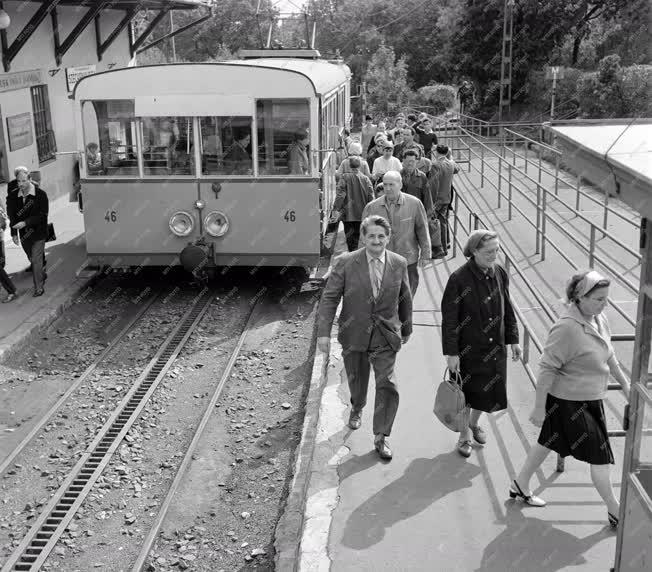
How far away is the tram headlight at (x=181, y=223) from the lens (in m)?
11.7

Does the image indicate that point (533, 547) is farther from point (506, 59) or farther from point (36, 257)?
point (506, 59)

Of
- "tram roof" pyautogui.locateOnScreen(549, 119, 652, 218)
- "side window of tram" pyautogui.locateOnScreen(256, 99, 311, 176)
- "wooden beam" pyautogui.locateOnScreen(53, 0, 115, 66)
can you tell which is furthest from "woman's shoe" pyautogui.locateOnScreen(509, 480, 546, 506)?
"wooden beam" pyautogui.locateOnScreen(53, 0, 115, 66)

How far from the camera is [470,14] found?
40.6 m

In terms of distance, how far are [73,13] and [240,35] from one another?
161 ft

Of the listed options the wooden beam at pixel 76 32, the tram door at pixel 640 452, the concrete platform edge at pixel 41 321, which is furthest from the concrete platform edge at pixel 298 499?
the wooden beam at pixel 76 32

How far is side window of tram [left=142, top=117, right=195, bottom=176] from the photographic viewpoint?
1145cm

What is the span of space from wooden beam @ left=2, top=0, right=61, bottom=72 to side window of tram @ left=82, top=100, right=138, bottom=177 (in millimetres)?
5550

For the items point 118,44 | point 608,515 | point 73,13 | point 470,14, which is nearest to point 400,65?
point 470,14

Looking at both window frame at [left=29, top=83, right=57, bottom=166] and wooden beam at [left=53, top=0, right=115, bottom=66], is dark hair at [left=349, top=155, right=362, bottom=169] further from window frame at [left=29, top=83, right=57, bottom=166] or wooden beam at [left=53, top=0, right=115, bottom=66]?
wooden beam at [left=53, top=0, right=115, bottom=66]

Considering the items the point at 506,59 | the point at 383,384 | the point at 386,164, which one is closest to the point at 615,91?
the point at 506,59

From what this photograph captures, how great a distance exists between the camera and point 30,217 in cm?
1161

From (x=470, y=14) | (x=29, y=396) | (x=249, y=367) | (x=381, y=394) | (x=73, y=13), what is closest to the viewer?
(x=381, y=394)

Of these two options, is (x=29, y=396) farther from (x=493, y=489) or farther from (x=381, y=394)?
(x=493, y=489)

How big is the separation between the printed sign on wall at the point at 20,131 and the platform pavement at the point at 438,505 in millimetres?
10927
